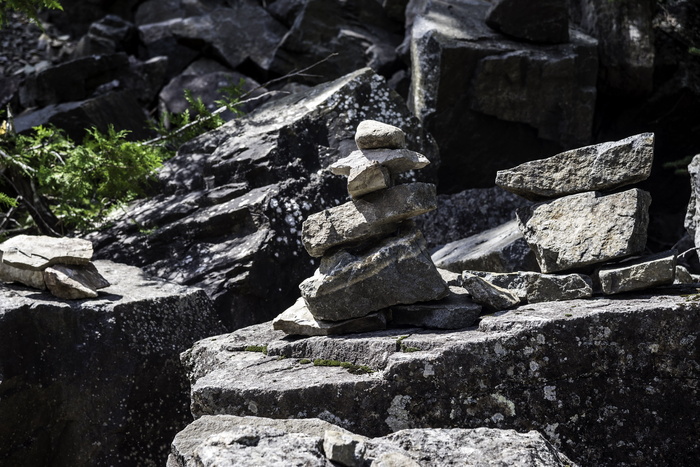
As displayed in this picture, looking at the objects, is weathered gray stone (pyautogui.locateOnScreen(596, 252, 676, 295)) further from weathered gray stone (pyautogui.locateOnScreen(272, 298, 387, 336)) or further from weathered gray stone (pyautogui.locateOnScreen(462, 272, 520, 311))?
weathered gray stone (pyautogui.locateOnScreen(272, 298, 387, 336))

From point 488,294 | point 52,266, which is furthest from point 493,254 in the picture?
point 52,266

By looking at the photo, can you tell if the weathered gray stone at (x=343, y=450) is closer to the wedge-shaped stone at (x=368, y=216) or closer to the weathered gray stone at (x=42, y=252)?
the wedge-shaped stone at (x=368, y=216)

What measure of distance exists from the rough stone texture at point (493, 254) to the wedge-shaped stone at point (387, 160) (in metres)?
1.33

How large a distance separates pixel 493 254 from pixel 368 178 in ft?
5.03

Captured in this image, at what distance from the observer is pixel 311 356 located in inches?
171

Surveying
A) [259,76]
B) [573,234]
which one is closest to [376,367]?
[573,234]

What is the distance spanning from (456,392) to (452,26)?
18.0ft

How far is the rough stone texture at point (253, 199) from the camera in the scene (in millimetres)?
6094

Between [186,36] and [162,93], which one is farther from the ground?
[186,36]

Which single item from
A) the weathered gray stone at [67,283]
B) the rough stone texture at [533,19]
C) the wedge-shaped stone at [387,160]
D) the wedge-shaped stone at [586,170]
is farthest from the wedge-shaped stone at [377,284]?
the rough stone texture at [533,19]

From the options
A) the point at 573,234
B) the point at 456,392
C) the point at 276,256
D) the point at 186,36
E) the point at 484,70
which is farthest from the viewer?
the point at 186,36

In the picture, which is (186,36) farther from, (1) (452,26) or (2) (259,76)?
(1) (452,26)

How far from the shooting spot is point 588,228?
169 inches

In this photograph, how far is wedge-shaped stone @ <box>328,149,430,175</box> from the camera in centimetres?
447
